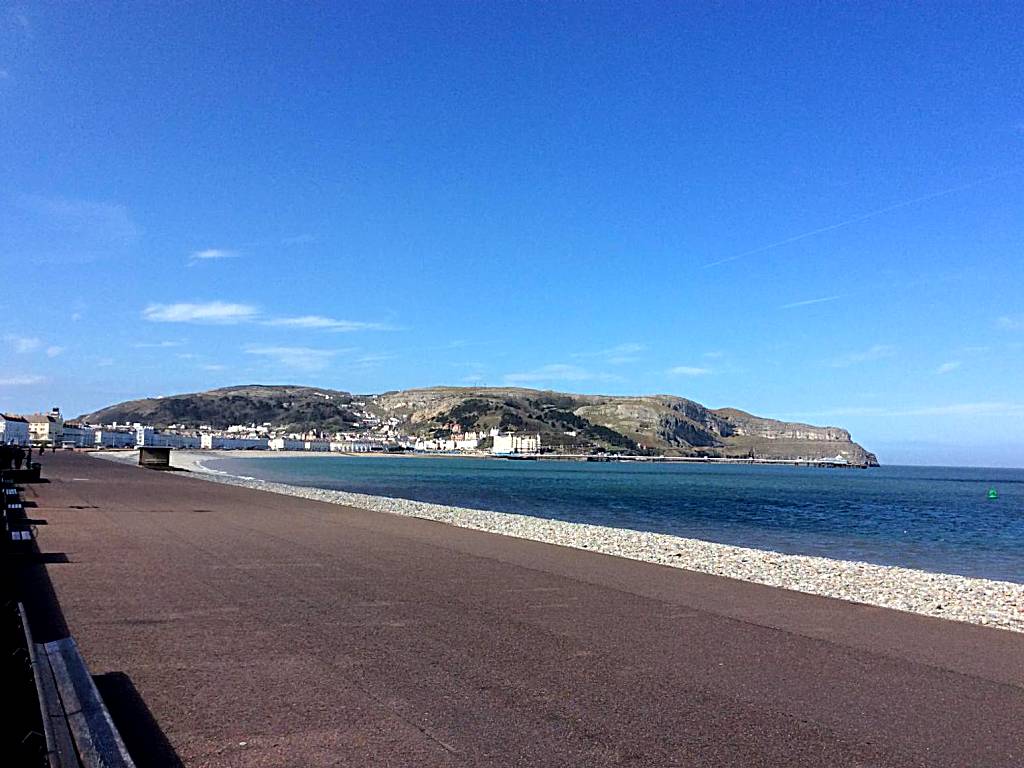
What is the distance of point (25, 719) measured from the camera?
16.1 feet

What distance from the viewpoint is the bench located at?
4.13 meters

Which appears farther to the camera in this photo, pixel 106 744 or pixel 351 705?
pixel 351 705

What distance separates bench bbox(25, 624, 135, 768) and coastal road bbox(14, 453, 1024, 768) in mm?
262

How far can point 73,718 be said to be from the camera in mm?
4668

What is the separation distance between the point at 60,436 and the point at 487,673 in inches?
7168

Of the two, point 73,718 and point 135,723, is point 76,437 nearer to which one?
point 135,723

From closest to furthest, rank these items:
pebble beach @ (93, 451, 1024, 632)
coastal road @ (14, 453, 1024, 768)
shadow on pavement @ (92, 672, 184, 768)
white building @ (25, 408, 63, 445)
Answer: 1. shadow on pavement @ (92, 672, 184, 768)
2. coastal road @ (14, 453, 1024, 768)
3. pebble beach @ (93, 451, 1024, 632)
4. white building @ (25, 408, 63, 445)

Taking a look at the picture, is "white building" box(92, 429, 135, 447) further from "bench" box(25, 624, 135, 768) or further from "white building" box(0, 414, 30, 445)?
"bench" box(25, 624, 135, 768)

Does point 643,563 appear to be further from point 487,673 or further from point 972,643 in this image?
point 487,673

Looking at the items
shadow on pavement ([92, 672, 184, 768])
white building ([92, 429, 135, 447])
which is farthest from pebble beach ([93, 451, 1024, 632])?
white building ([92, 429, 135, 447])

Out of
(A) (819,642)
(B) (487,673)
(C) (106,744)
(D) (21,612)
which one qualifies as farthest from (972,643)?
(D) (21,612)

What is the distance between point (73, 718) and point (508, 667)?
333 centimetres

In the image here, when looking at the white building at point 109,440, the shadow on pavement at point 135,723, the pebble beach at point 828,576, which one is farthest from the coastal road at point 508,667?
the white building at point 109,440

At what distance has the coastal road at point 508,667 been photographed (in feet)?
16.6
